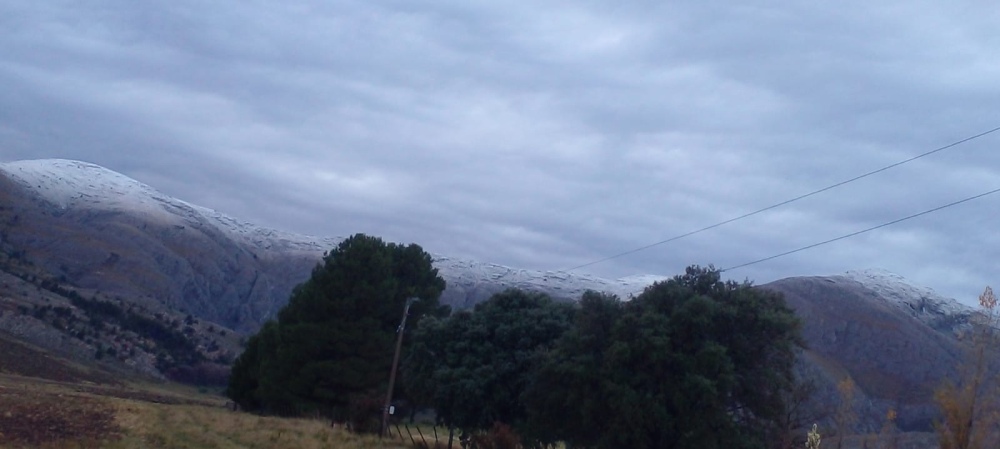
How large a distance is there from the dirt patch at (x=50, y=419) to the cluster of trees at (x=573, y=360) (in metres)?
14.2

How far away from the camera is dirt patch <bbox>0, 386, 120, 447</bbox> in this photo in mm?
29062

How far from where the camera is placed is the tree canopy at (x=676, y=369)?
33.7m

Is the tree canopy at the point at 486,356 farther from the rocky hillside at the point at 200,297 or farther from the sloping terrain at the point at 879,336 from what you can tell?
the sloping terrain at the point at 879,336

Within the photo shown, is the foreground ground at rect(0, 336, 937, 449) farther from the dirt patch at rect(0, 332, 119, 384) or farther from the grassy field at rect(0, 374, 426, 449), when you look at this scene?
the dirt patch at rect(0, 332, 119, 384)

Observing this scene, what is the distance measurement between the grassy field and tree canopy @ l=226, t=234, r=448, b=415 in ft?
23.0

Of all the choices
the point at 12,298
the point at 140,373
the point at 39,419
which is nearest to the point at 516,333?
the point at 39,419

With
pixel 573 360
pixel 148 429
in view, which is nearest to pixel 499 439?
pixel 573 360

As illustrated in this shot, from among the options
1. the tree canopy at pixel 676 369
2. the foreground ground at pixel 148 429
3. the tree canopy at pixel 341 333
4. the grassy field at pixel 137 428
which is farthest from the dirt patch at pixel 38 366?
the tree canopy at pixel 676 369

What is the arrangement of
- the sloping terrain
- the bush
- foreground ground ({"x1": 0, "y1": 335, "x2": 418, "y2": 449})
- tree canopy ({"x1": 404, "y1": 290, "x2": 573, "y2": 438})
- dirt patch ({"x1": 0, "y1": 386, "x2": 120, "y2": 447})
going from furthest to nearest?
the sloping terrain, tree canopy ({"x1": 404, "y1": 290, "x2": 573, "y2": 438}), the bush, foreground ground ({"x1": 0, "y1": 335, "x2": 418, "y2": 449}), dirt patch ({"x1": 0, "y1": 386, "x2": 120, "y2": 447})

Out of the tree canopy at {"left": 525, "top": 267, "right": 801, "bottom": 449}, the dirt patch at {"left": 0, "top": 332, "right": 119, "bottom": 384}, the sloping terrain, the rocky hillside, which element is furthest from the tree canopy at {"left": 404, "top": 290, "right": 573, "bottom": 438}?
the sloping terrain

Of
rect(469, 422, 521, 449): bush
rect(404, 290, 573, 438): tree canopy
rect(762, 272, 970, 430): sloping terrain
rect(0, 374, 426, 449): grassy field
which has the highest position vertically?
rect(762, 272, 970, 430): sloping terrain

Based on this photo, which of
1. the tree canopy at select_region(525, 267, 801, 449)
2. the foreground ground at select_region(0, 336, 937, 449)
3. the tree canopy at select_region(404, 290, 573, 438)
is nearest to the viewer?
the foreground ground at select_region(0, 336, 937, 449)

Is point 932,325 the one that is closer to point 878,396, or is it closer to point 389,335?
point 878,396

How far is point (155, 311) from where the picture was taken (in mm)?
122875
